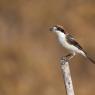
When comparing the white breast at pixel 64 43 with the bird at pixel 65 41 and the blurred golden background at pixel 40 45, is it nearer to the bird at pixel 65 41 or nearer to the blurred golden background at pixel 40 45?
the bird at pixel 65 41

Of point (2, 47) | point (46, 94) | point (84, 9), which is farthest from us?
point (84, 9)

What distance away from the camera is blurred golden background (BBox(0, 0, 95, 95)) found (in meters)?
14.6

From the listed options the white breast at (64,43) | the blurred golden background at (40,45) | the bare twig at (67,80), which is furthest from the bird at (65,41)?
the blurred golden background at (40,45)

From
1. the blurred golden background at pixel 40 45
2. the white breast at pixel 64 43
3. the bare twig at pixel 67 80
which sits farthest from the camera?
the blurred golden background at pixel 40 45

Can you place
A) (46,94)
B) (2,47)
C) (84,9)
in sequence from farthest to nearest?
(84,9)
(2,47)
(46,94)

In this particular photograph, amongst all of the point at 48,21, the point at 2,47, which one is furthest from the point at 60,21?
the point at 2,47

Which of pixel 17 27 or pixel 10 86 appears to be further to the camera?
pixel 17 27

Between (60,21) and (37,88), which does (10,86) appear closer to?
(37,88)

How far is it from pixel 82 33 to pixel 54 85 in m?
1.77

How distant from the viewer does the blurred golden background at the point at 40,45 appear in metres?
14.6

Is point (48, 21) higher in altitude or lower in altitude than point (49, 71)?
higher

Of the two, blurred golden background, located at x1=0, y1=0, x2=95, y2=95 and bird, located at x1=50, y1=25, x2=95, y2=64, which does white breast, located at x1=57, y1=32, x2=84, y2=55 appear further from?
blurred golden background, located at x1=0, y1=0, x2=95, y2=95

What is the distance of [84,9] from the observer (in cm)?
1662

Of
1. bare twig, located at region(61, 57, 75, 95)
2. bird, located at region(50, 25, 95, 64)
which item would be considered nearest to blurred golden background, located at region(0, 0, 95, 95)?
bird, located at region(50, 25, 95, 64)
